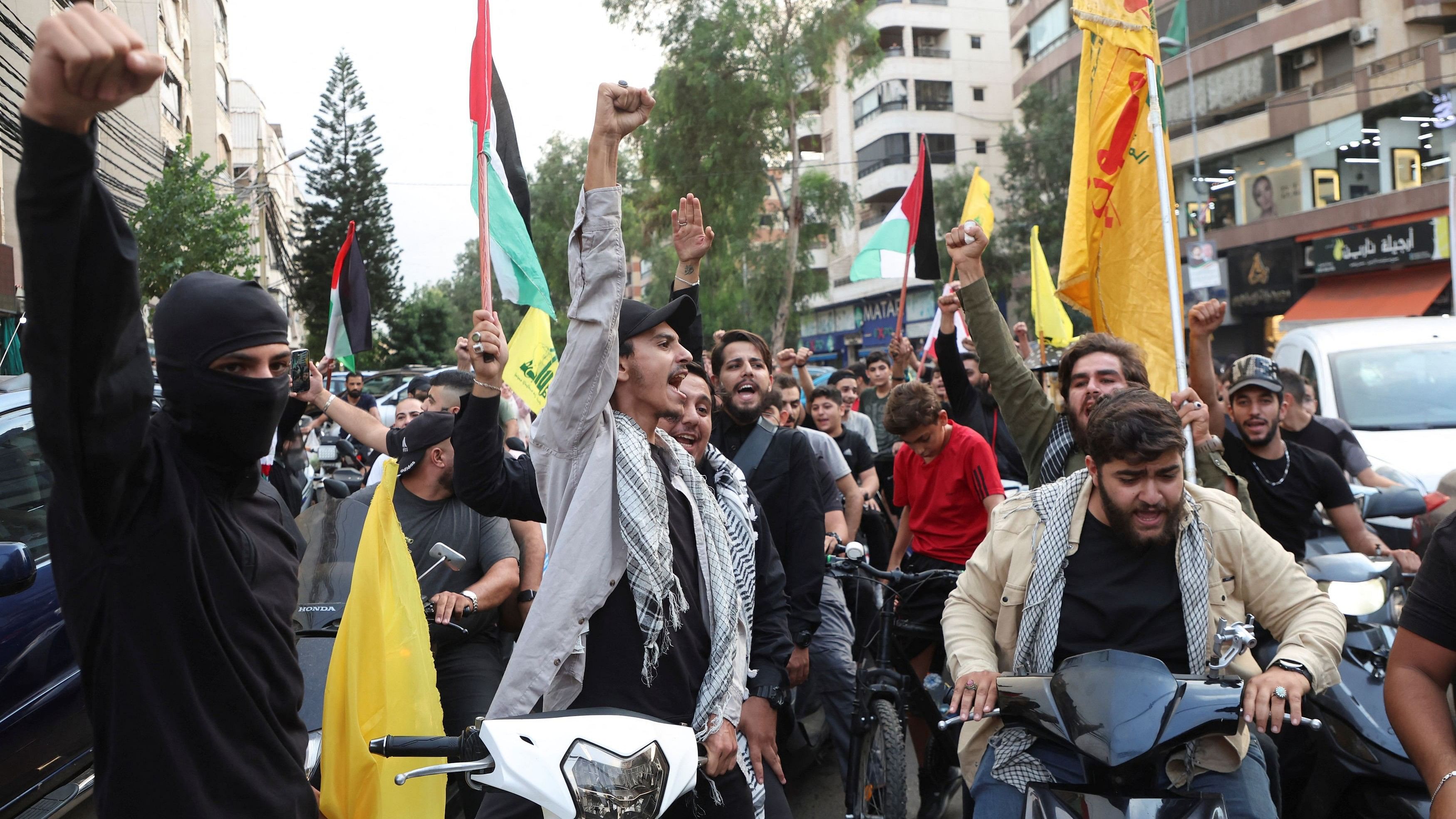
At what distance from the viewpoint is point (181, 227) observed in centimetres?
2205

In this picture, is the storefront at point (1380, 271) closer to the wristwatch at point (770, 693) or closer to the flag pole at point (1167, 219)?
the flag pole at point (1167, 219)

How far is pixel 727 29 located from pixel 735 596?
30.6m

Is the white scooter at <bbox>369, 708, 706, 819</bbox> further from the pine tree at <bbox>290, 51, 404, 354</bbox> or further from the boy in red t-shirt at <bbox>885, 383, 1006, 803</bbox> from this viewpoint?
the pine tree at <bbox>290, 51, 404, 354</bbox>

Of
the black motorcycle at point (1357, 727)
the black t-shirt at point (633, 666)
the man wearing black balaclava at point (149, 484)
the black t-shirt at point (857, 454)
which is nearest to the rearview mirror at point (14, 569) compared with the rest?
the man wearing black balaclava at point (149, 484)

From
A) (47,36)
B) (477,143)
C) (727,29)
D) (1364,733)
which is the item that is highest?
(727,29)

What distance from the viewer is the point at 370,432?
6.22 meters

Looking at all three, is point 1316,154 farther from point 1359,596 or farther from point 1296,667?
point 1296,667

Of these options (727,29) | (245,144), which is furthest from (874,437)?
(245,144)

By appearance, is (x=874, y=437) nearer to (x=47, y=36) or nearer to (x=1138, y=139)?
(x=1138, y=139)

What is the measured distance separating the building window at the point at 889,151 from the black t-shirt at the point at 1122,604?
50734 millimetres

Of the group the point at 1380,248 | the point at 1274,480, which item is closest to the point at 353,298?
the point at 1274,480

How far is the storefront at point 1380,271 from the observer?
2706 cm

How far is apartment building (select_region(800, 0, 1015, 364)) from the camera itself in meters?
53.0

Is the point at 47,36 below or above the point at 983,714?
above
